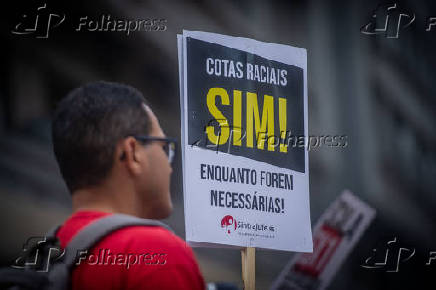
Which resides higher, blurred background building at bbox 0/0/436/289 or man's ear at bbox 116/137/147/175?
blurred background building at bbox 0/0/436/289

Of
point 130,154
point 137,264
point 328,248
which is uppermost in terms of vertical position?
point 130,154

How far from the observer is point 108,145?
275cm

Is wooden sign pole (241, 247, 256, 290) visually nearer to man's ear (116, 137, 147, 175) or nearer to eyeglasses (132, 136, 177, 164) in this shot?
eyeglasses (132, 136, 177, 164)

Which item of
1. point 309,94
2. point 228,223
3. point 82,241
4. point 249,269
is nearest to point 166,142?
point 82,241

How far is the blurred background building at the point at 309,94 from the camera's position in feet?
15.5

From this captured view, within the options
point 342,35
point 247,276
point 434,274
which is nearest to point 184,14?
point 342,35

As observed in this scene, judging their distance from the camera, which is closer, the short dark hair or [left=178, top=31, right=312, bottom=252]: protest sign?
the short dark hair

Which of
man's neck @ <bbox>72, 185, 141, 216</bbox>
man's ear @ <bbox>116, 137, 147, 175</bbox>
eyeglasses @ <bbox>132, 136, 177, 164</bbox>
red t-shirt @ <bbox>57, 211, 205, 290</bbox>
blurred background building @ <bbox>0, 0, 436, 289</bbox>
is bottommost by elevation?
red t-shirt @ <bbox>57, 211, 205, 290</bbox>

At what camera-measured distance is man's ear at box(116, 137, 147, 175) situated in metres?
2.77

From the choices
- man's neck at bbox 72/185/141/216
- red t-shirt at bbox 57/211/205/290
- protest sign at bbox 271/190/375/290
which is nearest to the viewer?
red t-shirt at bbox 57/211/205/290

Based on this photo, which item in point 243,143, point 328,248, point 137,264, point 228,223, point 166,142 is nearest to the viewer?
point 137,264

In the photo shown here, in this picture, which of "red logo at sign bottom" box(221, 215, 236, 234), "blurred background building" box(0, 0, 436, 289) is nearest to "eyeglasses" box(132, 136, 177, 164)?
"red logo at sign bottom" box(221, 215, 236, 234)

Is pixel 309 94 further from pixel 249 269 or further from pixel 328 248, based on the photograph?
pixel 249 269

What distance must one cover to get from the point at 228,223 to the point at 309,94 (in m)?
2.58
